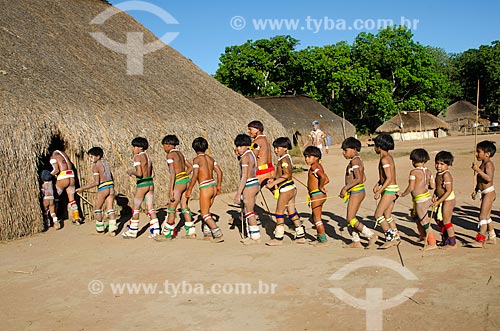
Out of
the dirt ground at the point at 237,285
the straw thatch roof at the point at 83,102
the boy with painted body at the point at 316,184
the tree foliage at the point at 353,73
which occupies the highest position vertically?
the tree foliage at the point at 353,73

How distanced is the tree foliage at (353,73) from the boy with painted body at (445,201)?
3323 cm

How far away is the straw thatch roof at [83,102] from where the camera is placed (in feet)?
28.6

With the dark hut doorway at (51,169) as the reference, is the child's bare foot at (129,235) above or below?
below

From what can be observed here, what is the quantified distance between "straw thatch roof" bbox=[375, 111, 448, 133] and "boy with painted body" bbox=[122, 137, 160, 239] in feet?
94.1

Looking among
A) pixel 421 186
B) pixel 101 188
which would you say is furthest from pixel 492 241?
pixel 101 188

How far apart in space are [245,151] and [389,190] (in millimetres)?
2109

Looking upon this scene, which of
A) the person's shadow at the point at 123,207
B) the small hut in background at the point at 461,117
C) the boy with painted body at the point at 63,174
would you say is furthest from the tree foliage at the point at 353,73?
the boy with painted body at the point at 63,174

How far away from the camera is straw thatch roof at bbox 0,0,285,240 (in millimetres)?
8719

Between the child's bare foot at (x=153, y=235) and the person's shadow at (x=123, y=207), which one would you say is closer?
the child's bare foot at (x=153, y=235)

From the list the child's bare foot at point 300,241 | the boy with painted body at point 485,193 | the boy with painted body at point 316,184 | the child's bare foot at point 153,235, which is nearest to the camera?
the boy with painted body at point 485,193

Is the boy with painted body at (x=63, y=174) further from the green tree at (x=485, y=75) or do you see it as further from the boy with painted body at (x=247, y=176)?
the green tree at (x=485, y=75)

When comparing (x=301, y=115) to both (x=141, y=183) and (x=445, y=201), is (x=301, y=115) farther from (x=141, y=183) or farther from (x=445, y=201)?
(x=445, y=201)

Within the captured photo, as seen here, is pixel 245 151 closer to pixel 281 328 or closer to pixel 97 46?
pixel 281 328

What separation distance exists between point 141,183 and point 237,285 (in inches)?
124
